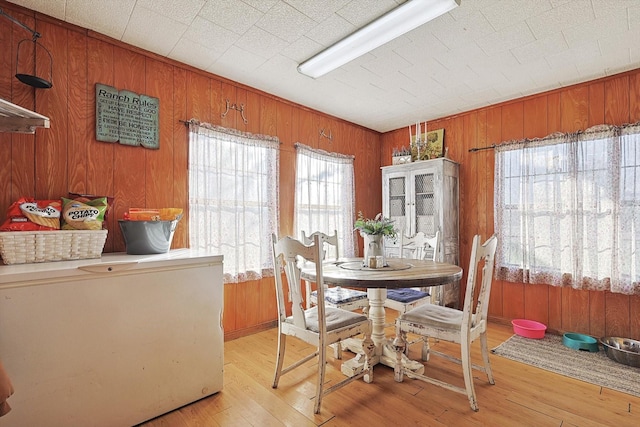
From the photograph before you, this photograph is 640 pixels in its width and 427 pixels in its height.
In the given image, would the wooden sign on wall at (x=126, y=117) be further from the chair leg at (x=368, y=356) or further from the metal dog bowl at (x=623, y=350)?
the metal dog bowl at (x=623, y=350)

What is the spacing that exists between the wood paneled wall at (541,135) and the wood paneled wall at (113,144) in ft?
7.51

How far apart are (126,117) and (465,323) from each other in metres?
2.76

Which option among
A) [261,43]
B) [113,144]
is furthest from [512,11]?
[113,144]

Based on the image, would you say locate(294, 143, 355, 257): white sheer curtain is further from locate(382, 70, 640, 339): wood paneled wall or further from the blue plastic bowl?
the blue plastic bowl

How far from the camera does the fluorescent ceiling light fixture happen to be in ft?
6.13

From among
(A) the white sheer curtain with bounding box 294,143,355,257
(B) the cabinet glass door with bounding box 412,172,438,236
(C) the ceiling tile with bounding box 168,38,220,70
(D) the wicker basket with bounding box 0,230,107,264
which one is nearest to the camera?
(D) the wicker basket with bounding box 0,230,107,264

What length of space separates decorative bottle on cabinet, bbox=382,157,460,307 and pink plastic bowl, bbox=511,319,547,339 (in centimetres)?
69

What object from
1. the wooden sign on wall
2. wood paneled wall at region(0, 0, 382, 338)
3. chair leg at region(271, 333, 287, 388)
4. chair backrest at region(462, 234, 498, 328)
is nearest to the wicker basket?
wood paneled wall at region(0, 0, 382, 338)

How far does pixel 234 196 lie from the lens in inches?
116

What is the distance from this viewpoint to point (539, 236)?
3.20 metres

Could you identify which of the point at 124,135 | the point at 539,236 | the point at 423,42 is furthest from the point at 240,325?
the point at 539,236

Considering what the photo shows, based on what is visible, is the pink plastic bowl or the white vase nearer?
the white vase

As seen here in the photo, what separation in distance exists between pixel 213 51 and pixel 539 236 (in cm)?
355

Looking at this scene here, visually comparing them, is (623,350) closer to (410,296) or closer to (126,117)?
(410,296)
